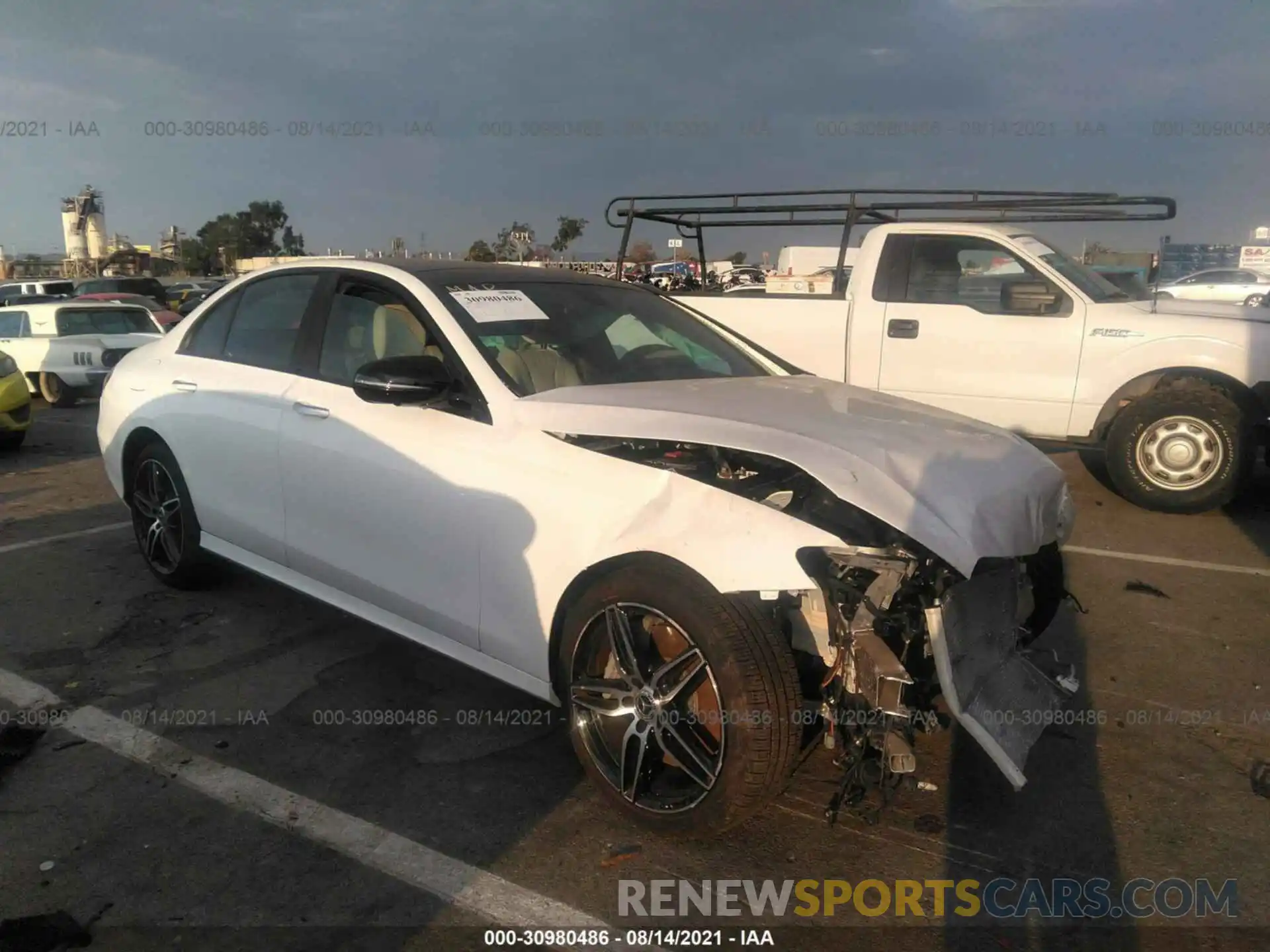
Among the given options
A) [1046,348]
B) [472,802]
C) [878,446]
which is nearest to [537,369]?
[878,446]

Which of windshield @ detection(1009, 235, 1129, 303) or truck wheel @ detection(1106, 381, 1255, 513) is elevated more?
windshield @ detection(1009, 235, 1129, 303)

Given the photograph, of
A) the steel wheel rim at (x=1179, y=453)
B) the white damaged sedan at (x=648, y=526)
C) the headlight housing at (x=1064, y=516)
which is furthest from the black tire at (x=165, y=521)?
the steel wheel rim at (x=1179, y=453)

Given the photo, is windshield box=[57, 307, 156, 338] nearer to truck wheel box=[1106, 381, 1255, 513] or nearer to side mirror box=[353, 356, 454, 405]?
side mirror box=[353, 356, 454, 405]

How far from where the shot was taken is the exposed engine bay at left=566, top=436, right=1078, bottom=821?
2566mm

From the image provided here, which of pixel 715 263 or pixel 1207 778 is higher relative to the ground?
pixel 715 263

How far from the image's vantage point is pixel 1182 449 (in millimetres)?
6609

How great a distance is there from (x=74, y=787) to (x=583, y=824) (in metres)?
1.71

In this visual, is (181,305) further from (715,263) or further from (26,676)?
(26,676)

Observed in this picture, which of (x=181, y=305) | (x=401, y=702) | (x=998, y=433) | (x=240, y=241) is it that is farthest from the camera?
(x=240, y=241)

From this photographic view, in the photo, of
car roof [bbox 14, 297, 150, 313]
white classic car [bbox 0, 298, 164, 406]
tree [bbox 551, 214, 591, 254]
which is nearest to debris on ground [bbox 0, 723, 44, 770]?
white classic car [bbox 0, 298, 164, 406]

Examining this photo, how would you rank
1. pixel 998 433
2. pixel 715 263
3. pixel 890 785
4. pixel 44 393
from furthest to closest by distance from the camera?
pixel 715 263 → pixel 44 393 → pixel 998 433 → pixel 890 785

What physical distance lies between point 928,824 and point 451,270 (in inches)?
107

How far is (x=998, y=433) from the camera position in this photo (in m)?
3.34

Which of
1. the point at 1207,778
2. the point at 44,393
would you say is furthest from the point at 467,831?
the point at 44,393
